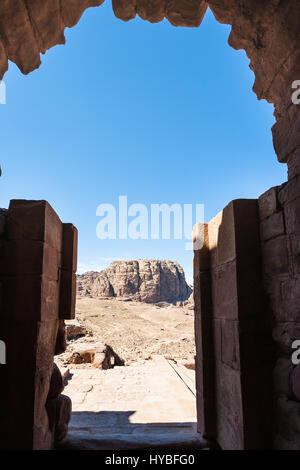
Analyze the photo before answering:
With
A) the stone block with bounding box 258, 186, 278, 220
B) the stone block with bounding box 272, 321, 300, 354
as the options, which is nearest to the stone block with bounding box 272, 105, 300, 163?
the stone block with bounding box 258, 186, 278, 220

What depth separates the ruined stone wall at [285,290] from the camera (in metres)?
2.36

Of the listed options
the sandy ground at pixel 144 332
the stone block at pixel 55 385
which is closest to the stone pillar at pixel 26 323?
the stone block at pixel 55 385

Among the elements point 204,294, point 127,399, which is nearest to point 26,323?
point 204,294

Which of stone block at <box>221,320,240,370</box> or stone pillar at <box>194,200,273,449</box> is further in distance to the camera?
stone block at <box>221,320,240,370</box>

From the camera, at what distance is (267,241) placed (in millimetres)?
2824

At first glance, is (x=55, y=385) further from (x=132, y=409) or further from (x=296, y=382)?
(x=132, y=409)

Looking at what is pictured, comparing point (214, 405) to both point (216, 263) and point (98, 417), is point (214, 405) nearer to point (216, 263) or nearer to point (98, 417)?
point (216, 263)

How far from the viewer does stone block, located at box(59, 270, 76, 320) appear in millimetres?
3516

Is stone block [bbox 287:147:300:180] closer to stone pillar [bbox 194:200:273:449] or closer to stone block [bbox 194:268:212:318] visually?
stone pillar [bbox 194:200:273:449]

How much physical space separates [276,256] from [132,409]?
4037 mm

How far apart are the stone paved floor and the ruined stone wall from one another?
1389mm

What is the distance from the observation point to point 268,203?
2.80m

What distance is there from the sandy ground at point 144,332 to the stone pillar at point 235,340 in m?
7.47

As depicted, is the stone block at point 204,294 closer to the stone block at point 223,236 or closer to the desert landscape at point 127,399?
the stone block at point 223,236
